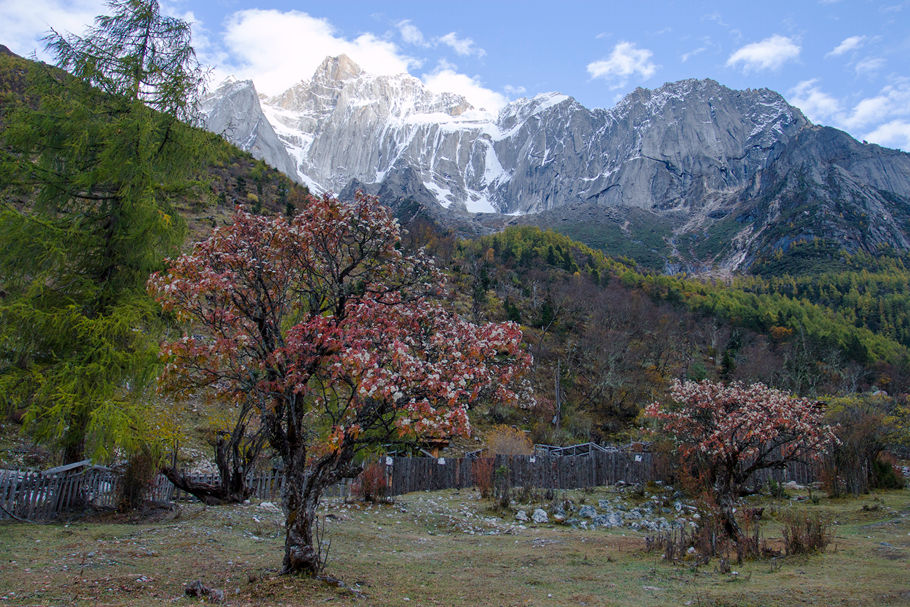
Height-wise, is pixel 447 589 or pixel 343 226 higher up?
pixel 343 226

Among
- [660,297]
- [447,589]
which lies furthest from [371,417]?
[660,297]

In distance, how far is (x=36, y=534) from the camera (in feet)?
27.1

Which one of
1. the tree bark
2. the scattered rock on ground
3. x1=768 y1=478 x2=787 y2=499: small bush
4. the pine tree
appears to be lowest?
the scattered rock on ground

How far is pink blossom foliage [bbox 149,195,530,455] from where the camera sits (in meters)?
5.64

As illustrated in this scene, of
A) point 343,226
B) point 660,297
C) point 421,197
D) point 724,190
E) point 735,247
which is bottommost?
point 343,226

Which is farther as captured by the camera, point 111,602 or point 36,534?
point 36,534

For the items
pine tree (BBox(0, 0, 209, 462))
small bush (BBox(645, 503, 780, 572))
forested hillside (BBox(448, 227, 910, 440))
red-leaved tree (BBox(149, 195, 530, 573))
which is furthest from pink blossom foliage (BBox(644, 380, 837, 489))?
forested hillside (BBox(448, 227, 910, 440))

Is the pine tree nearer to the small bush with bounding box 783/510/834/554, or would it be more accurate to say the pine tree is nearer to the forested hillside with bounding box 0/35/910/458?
the forested hillside with bounding box 0/35/910/458

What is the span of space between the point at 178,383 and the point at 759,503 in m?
19.4

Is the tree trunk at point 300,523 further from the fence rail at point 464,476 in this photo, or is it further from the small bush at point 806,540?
the small bush at point 806,540

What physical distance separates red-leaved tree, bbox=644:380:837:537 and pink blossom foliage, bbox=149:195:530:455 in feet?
23.6

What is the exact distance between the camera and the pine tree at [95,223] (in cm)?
1031

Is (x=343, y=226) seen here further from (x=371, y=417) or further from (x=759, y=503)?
(x=759, y=503)

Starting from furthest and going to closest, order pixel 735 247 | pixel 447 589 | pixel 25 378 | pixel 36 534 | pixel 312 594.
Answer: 1. pixel 735 247
2. pixel 25 378
3. pixel 36 534
4. pixel 447 589
5. pixel 312 594
